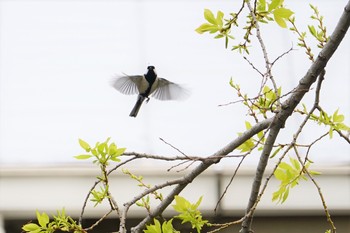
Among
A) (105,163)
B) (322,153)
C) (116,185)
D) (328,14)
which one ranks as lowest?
(105,163)

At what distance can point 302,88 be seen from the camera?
1.16 meters

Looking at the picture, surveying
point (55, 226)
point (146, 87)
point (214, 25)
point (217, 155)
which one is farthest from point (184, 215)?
point (146, 87)

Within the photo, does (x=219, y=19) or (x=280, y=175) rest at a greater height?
(x=219, y=19)

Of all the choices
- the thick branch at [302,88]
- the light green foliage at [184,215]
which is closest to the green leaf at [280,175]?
the thick branch at [302,88]

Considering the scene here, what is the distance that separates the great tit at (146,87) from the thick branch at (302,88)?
104cm

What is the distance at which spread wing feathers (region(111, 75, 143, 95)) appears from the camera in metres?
2.19

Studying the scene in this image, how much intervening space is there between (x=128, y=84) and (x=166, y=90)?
0.48ft

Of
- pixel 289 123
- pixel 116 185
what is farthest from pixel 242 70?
pixel 116 185

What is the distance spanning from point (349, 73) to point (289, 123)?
37 centimetres

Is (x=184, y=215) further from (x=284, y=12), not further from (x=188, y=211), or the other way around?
(x=284, y=12)

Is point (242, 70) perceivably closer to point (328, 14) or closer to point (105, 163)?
point (328, 14)

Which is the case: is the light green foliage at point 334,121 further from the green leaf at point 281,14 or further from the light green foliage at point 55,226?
the light green foliage at point 55,226

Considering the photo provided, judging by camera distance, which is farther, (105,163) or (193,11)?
(193,11)

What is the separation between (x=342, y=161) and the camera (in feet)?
7.84
